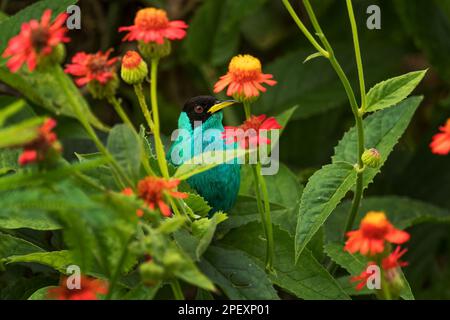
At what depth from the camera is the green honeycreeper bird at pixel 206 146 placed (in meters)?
1.74

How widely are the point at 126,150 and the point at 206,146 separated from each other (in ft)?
2.10

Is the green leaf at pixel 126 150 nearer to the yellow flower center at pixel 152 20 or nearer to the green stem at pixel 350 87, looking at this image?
the yellow flower center at pixel 152 20

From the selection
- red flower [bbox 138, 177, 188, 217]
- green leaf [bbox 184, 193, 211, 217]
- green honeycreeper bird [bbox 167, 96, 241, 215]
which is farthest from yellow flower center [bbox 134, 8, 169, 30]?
green honeycreeper bird [bbox 167, 96, 241, 215]

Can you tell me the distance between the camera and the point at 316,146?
9.25 feet

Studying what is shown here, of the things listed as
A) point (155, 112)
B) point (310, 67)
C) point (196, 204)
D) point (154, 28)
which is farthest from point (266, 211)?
point (310, 67)

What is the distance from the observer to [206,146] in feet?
5.78

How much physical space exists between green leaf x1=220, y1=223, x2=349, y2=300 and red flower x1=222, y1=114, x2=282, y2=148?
0.85 feet

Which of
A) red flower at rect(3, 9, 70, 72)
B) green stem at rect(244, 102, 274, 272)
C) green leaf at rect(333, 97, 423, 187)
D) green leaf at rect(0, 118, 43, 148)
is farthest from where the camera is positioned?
green leaf at rect(333, 97, 423, 187)

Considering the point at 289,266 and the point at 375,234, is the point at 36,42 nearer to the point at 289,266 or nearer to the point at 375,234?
the point at 375,234

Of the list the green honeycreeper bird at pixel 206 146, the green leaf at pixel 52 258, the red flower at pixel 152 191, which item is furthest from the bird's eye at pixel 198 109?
the red flower at pixel 152 191

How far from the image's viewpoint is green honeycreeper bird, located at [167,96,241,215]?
1742 millimetres

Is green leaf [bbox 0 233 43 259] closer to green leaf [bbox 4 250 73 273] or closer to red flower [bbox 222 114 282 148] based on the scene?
green leaf [bbox 4 250 73 273]
